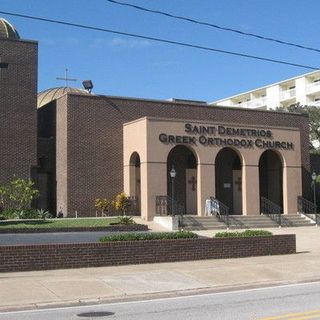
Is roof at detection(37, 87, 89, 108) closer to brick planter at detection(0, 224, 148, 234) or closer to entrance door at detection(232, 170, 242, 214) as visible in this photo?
entrance door at detection(232, 170, 242, 214)

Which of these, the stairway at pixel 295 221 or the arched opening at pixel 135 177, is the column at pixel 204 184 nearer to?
the arched opening at pixel 135 177

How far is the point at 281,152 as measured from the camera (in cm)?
3884

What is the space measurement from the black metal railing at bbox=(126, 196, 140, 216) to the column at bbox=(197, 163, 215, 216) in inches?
145

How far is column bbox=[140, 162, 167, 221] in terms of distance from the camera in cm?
3359

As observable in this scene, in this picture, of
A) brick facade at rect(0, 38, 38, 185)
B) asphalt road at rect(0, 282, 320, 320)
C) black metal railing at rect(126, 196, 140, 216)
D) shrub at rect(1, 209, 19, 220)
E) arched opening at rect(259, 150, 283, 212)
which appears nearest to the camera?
asphalt road at rect(0, 282, 320, 320)

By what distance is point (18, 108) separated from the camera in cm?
3491

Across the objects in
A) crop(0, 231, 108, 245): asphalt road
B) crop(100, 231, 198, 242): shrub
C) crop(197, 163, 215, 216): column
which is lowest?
crop(0, 231, 108, 245): asphalt road

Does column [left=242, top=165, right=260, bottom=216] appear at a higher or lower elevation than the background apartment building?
lower

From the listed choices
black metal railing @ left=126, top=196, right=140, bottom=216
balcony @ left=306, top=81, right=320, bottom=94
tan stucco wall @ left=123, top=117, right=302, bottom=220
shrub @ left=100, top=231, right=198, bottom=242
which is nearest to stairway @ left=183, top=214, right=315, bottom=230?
tan stucco wall @ left=123, top=117, right=302, bottom=220

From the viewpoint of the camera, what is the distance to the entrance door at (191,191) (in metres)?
37.9

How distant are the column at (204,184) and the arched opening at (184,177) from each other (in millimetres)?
2249

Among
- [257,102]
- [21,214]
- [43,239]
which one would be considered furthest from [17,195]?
[257,102]

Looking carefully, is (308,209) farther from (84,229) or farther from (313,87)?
(313,87)

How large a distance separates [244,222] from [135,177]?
7.18 m
